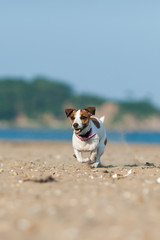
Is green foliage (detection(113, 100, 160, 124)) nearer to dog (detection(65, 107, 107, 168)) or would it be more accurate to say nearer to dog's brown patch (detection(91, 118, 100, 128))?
dog's brown patch (detection(91, 118, 100, 128))

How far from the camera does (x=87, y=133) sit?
32.8ft

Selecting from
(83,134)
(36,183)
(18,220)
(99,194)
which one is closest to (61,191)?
(99,194)

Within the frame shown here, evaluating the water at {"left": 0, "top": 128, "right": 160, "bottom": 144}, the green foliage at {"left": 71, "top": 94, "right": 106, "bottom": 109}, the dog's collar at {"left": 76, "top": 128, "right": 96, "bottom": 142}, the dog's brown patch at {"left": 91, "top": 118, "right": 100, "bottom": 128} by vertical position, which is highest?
the dog's brown patch at {"left": 91, "top": 118, "right": 100, "bottom": 128}

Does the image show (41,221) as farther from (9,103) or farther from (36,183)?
(9,103)

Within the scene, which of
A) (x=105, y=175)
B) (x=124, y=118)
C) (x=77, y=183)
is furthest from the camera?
(x=124, y=118)

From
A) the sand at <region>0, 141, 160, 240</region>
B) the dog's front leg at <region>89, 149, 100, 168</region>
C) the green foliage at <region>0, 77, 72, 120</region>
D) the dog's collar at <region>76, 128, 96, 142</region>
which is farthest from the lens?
the green foliage at <region>0, 77, 72, 120</region>

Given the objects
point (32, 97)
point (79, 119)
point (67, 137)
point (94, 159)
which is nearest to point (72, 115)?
point (79, 119)

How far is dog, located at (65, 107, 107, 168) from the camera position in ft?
31.7

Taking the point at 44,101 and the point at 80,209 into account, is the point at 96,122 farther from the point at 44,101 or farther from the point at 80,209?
the point at 44,101

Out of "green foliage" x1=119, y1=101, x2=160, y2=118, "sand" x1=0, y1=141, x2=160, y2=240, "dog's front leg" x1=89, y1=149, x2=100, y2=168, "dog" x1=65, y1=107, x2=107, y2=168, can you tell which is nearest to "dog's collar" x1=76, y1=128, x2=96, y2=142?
"dog" x1=65, y1=107, x2=107, y2=168

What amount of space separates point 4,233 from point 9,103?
16775cm

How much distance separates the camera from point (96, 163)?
10445 millimetres

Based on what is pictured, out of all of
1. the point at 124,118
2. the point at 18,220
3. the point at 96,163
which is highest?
the point at 18,220

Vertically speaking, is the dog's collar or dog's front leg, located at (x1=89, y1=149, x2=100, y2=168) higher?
the dog's collar
